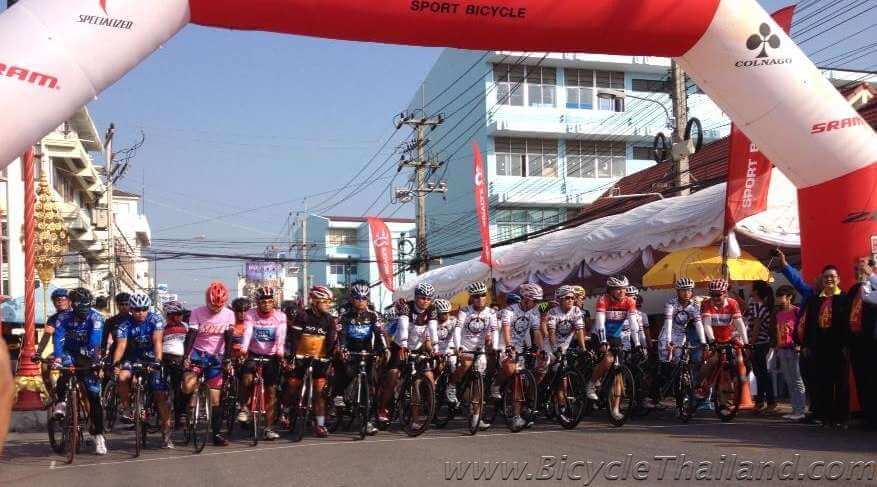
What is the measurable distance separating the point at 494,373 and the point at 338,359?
83.8 inches

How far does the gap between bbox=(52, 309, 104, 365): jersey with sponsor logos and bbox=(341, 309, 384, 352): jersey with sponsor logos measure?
307 cm

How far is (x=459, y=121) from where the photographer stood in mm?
50031

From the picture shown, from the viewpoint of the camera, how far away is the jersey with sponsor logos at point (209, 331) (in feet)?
37.0

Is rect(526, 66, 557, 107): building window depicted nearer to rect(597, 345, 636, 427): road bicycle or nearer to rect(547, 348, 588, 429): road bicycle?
rect(547, 348, 588, 429): road bicycle

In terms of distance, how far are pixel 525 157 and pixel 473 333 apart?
33313mm

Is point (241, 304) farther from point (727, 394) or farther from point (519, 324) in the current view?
point (727, 394)

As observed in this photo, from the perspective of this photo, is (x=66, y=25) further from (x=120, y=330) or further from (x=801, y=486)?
(x=801, y=486)

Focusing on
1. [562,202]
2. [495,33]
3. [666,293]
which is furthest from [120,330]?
[562,202]

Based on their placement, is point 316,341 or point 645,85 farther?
point 645,85

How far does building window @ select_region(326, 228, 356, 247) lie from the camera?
309 ft

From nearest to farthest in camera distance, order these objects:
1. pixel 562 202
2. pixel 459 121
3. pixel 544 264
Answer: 1. pixel 544 264
2. pixel 562 202
3. pixel 459 121

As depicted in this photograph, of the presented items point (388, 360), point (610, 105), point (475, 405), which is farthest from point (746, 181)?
point (610, 105)

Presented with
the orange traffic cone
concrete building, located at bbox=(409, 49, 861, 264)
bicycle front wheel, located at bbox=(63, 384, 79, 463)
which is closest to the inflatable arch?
the orange traffic cone

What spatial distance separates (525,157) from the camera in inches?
1773
